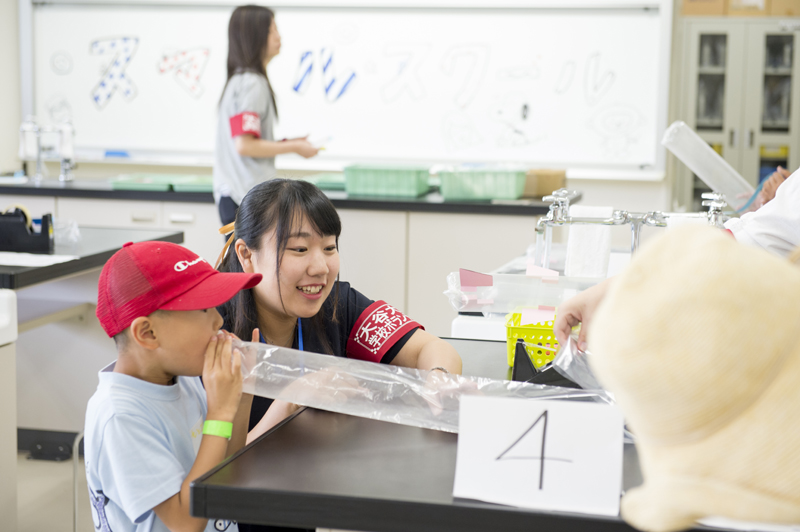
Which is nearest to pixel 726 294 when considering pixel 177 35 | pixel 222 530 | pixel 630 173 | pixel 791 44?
pixel 222 530

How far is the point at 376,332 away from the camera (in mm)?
1281

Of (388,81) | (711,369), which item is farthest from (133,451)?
(388,81)

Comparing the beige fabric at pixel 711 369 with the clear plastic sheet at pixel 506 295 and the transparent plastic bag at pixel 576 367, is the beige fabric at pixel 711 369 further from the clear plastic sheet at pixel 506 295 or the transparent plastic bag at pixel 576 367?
the clear plastic sheet at pixel 506 295

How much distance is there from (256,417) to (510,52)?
130 inches

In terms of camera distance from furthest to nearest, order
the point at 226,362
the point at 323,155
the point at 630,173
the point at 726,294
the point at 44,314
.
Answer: the point at 323,155 < the point at 630,173 < the point at 44,314 < the point at 226,362 < the point at 726,294

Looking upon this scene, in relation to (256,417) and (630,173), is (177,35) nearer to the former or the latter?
(630,173)

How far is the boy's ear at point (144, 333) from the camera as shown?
0.88 metres

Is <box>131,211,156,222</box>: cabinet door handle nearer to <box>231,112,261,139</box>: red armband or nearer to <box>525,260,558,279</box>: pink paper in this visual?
<box>231,112,261,139</box>: red armband

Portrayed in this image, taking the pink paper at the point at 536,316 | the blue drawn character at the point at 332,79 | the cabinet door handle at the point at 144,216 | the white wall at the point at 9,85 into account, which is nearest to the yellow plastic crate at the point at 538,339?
the pink paper at the point at 536,316

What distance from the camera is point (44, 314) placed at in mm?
2164

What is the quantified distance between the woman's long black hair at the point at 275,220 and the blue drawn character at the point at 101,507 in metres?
0.33

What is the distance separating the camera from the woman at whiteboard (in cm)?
272

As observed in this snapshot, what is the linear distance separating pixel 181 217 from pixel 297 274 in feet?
7.21

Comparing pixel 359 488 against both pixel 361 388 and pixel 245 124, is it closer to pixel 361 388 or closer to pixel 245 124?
pixel 361 388
